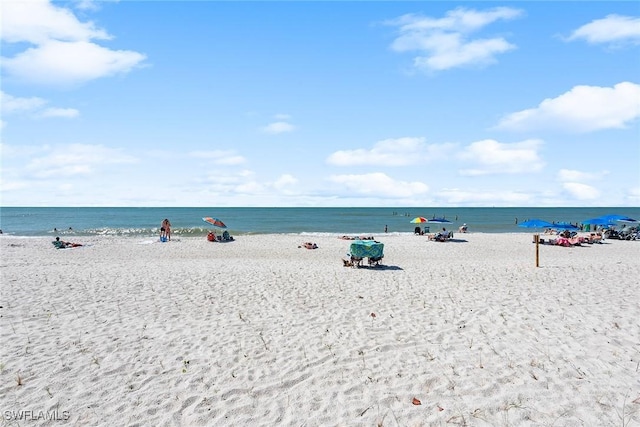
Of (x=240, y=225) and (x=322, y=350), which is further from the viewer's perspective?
(x=240, y=225)

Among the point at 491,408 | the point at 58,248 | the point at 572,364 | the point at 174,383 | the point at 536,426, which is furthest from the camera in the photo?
the point at 58,248

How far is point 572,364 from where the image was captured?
22.4 ft

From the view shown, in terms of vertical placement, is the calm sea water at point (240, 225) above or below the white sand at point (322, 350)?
above

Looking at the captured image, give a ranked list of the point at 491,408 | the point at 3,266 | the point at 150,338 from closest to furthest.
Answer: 1. the point at 491,408
2. the point at 150,338
3. the point at 3,266

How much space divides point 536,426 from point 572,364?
7.85ft

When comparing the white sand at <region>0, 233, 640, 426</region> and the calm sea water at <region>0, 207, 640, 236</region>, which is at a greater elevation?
the calm sea water at <region>0, 207, 640, 236</region>

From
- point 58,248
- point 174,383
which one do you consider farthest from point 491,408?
point 58,248

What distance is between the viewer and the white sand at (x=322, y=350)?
18.1 feet

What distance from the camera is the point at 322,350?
7.56 metres

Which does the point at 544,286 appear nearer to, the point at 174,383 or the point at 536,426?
the point at 536,426

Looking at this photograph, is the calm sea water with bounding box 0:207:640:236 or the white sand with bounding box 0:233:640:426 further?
the calm sea water with bounding box 0:207:640:236

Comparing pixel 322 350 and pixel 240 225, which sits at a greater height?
pixel 240 225

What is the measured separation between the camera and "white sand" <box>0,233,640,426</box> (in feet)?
18.1

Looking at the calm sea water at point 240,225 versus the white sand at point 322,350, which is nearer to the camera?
the white sand at point 322,350
